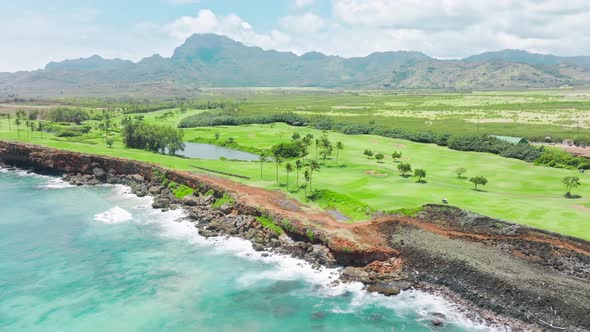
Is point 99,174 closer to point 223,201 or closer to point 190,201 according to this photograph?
point 190,201

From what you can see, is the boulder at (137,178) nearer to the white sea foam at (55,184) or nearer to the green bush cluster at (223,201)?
the white sea foam at (55,184)

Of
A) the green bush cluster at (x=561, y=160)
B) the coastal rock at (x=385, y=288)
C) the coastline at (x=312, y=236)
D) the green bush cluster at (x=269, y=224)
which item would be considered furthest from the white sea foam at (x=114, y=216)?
the green bush cluster at (x=561, y=160)

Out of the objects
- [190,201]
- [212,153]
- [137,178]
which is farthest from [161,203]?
[212,153]

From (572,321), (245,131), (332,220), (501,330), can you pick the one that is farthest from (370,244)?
(245,131)

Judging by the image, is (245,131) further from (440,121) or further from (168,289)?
(168,289)

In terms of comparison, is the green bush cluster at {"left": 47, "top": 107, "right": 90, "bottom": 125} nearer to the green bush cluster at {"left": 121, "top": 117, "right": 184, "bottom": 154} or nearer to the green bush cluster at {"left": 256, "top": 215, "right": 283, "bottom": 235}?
the green bush cluster at {"left": 121, "top": 117, "right": 184, "bottom": 154}
